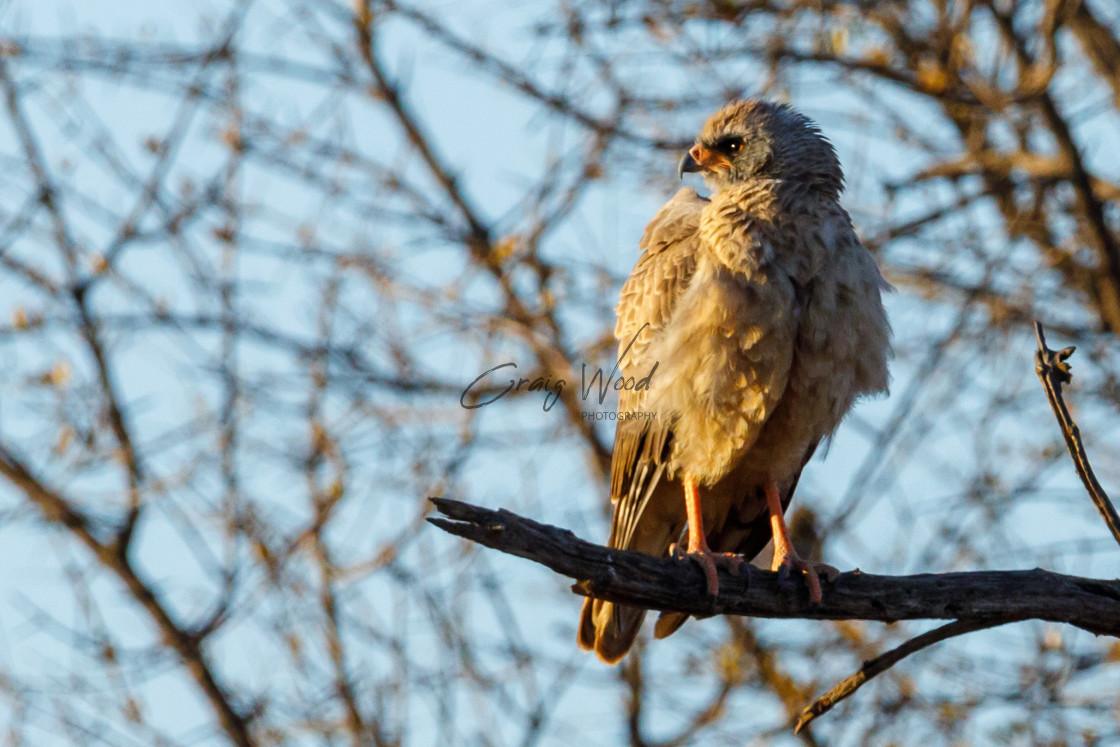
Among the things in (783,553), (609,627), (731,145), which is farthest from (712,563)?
(731,145)

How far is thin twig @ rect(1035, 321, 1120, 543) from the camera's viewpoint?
12.9 ft

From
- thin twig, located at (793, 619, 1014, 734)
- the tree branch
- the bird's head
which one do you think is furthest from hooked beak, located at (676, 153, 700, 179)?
thin twig, located at (793, 619, 1014, 734)

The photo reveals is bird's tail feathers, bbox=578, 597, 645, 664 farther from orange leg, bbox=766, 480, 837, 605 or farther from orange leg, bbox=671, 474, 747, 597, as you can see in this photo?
orange leg, bbox=766, 480, 837, 605

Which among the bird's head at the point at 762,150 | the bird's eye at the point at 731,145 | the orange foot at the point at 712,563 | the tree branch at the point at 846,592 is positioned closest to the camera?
the tree branch at the point at 846,592

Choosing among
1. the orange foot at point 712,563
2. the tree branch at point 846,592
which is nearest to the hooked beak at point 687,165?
the orange foot at point 712,563

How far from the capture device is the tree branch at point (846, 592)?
12.0 feet

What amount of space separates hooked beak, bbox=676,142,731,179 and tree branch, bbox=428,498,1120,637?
1825 millimetres

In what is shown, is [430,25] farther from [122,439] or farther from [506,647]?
[506,647]

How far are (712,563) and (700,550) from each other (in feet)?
1.36

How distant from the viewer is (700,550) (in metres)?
4.62

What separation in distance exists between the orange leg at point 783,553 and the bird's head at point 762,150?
1.27 meters

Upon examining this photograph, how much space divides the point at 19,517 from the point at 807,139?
5.42m

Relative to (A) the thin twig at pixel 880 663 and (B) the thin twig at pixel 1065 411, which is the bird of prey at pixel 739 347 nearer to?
(A) the thin twig at pixel 880 663

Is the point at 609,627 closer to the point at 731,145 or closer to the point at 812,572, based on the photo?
the point at 812,572
